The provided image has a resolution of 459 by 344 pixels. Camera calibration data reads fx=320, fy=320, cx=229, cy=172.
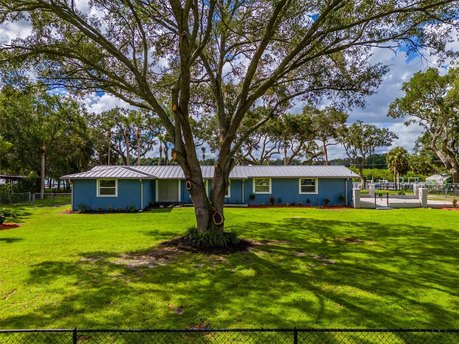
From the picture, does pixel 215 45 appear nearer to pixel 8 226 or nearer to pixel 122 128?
pixel 8 226

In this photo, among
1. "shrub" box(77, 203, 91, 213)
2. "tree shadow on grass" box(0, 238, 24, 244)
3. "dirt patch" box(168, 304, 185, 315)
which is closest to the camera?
"dirt patch" box(168, 304, 185, 315)

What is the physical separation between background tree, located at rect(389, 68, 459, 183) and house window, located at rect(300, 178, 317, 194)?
15658 millimetres

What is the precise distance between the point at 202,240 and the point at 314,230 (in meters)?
5.72

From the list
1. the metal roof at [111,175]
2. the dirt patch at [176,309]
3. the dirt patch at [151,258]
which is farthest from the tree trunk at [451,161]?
the dirt patch at [176,309]

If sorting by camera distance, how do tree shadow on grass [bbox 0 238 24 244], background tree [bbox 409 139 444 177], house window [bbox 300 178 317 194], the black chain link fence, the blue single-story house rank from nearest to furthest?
1. the black chain link fence
2. tree shadow on grass [bbox 0 238 24 244]
3. the blue single-story house
4. house window [bbox 300 178 317 194]
5. background tree [bbox 409 139 444 177]

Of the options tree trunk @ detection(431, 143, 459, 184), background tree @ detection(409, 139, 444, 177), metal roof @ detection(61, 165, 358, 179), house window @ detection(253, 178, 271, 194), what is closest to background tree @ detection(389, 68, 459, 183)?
tree trunk @ detection(431, 143, 459, 184)

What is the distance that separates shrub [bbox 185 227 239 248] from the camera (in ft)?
31.9

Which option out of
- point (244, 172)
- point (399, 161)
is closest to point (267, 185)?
point (244, 172)

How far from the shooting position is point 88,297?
603 cm

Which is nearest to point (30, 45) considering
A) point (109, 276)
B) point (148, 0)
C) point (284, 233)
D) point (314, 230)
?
point (148, 0)

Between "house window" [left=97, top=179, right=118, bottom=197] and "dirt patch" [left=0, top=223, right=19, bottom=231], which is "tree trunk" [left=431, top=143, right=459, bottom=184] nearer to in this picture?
"house window" [left=97, top=179, right=118, bottom=197]

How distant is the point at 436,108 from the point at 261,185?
21.0m

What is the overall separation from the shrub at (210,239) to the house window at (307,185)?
49.1ft

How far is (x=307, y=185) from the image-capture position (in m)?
24.2
